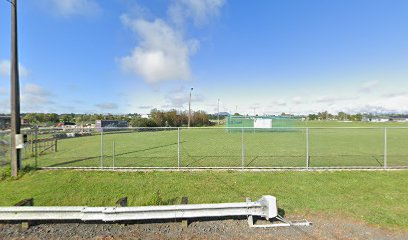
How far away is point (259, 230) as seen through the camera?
13.0ft

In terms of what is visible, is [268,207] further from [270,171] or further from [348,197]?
[270,171]

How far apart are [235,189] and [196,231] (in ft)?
8.76

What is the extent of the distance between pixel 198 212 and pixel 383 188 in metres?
5.50

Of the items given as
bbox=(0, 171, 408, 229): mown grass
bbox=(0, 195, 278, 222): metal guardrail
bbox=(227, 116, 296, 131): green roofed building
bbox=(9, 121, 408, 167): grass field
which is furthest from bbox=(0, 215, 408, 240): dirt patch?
bbox=(227, 116, 296, 131): green roofed building

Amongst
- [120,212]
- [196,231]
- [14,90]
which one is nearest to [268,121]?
[14,90]

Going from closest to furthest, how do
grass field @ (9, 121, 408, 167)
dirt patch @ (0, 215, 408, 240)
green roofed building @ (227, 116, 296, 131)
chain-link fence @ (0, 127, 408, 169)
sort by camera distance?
dirt patch @ (0, 215, 408, 240), chain-link fence @ (0, 127, 408, 169), grass field @ (9, 121, 408, 167), green roofed building @ (227, 116, 296, 131)

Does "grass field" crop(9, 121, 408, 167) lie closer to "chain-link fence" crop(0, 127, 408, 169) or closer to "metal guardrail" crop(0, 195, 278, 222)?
"chain-link fence" crop(0, 127, 408, 169)

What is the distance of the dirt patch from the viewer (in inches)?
148

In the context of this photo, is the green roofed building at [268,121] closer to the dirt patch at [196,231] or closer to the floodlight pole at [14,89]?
the floodlight pole at [14,89]

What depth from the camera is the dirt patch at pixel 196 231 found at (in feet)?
12.3

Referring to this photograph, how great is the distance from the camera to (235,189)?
6.41 m

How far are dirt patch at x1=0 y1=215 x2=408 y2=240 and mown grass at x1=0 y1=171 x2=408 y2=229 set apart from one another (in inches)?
23.0

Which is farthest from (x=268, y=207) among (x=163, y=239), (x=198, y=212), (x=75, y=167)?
(x=75, y=167)

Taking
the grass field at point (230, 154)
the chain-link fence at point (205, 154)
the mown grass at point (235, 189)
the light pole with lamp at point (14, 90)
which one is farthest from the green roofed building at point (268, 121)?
the light pole with lamp at point (14, 90)
